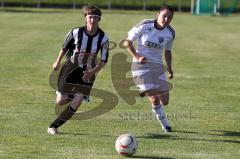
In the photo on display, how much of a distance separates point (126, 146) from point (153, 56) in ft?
8.59

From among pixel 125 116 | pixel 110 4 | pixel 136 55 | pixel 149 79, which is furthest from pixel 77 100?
pixel 110 4

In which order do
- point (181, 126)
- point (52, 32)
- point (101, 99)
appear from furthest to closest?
point (52, 32) < point (101, 99) < point (181, 126)

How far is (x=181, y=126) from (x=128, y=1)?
5928 centimetres

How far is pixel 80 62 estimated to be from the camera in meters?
11.6

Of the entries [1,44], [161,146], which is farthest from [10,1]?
[161,146]

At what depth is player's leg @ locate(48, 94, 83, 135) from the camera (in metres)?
11.3

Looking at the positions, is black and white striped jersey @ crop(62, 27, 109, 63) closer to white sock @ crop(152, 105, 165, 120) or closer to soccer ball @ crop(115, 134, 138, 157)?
white sock @ crop(152, 105, 165, 120)

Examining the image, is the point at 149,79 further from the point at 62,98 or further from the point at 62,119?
the point at 62,119

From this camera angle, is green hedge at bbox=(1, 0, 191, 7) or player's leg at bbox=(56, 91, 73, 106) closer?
player's leg at bbox=(56, 91, 73, 106)

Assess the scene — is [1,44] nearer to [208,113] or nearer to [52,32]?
[52,32]

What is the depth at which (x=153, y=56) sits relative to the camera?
1182 centimetres

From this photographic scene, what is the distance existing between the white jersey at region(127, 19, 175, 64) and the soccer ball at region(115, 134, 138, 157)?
92.7 inches

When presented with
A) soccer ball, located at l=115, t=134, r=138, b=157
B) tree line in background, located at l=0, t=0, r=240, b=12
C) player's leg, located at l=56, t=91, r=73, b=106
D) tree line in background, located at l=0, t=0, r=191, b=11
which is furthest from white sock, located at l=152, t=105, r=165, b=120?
tree line in background, located at l=0, t=0, r=191, b=11

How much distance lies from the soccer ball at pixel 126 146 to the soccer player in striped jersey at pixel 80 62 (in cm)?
177
